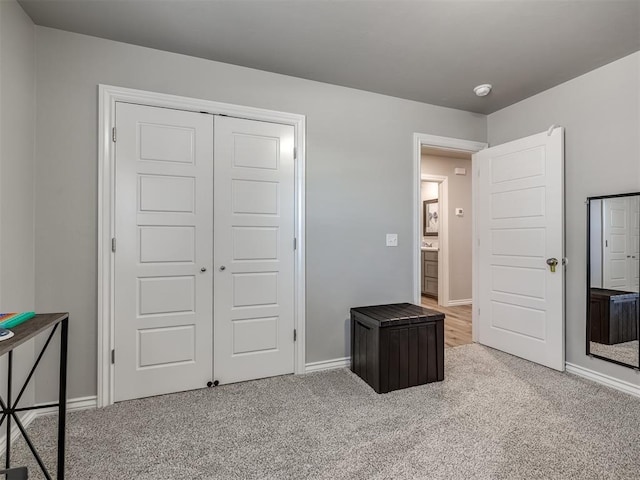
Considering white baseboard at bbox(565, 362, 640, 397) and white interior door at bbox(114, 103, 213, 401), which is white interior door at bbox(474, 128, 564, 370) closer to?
white baseboard at bbox(565, 362, 640, 397)

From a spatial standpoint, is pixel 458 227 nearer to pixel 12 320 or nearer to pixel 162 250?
pixel 162 250

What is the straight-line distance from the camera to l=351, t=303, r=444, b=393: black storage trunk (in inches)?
96.7

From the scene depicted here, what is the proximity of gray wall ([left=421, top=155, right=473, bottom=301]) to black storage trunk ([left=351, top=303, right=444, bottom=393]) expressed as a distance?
294 cm

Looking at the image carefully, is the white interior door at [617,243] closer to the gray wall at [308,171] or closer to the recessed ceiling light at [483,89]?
the recessed ceiling light at [483,89]

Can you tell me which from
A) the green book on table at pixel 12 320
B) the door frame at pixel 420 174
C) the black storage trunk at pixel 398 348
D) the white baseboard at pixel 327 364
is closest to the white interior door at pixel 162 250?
the white baseboard at pixel 327 364

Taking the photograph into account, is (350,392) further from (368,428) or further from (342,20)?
(342,20)

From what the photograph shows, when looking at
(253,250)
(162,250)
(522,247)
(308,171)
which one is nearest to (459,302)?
(522,247)

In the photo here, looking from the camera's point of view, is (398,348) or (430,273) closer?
(398,348)

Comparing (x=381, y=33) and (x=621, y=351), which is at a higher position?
(x=381, y=33)

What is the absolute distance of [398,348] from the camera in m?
2.50

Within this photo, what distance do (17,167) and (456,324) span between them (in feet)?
14.5

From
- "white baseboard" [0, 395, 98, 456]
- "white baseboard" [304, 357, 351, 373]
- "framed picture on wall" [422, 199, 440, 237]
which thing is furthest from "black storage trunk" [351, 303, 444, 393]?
"framed picture on wall" [422, 199, 440, 237]

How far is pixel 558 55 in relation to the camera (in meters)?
2.42

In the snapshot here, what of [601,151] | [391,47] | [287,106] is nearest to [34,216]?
[287,106]
